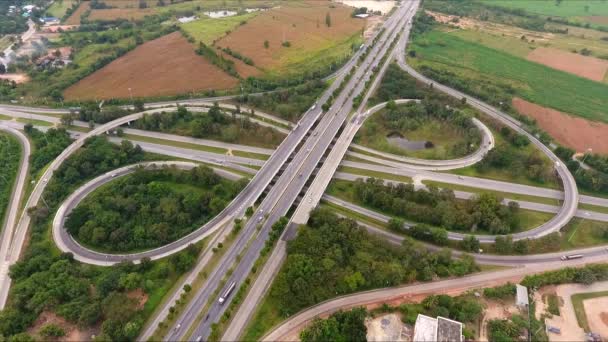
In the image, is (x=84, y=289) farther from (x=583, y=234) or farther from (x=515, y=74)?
(x=515, y=74)

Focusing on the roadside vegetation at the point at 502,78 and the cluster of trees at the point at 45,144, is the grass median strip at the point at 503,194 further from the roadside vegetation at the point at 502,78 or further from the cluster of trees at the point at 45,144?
the cluster of trees at the point at 45,144

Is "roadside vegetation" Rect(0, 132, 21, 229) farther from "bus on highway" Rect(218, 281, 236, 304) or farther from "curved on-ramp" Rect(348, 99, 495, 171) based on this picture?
"curved on-ramp" Rect(348, 99, 495, 171)

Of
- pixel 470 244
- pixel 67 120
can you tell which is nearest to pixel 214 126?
pixel 67 120

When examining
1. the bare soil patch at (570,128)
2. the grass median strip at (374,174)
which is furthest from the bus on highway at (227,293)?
the bare soil patch at (570,128)

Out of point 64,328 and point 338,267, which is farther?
point 338,267

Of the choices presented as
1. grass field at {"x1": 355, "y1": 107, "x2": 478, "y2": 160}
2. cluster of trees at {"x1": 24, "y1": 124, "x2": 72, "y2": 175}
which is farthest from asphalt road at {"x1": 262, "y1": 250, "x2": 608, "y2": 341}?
cluster of trees at {"x1": 24, "y1": 124, "x2": 72, "y2": 175}

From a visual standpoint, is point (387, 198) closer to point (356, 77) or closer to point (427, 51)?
point (356, 77)

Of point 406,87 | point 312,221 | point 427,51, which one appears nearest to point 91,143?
point 312,221
